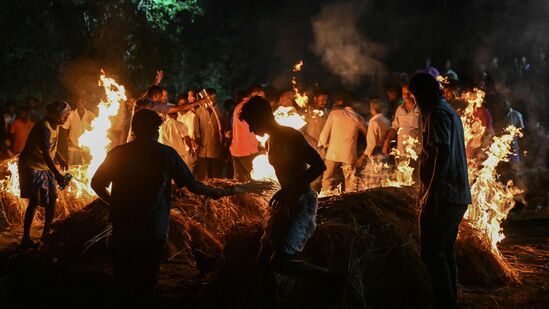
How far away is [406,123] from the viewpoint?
29.9 feet

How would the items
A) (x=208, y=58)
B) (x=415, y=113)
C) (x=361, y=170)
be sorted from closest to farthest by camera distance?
(x=415, y=113) < (x=361, y=170) < (x=208, y=58)

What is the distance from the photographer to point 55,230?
724cm

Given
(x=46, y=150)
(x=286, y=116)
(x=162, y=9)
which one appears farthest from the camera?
(x=162, y=9)

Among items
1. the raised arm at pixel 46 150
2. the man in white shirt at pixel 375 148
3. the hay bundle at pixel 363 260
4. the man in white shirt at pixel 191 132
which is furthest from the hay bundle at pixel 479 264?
the man in white shirt at pixel 191 132

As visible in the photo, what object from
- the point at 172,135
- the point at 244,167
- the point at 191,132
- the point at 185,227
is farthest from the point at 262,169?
the point at 185,227

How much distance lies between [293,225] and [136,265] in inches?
52.2

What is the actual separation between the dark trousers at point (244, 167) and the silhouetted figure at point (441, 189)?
19.1 ft

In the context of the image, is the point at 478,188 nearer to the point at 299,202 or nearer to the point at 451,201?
the point at 451,201

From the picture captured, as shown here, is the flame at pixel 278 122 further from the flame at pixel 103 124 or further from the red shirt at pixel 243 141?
the flame at pixel 103 124

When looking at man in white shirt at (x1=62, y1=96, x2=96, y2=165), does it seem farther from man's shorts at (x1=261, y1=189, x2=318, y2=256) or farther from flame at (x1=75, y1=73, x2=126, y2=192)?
man's shorts at (x1=261, y1=189, x2=318, y2=256)

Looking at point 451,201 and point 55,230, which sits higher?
point 451,201

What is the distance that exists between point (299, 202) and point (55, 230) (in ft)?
12.3

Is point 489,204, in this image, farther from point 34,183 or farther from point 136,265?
point 34,183

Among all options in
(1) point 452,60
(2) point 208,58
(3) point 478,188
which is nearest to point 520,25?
(1) point 452,60
